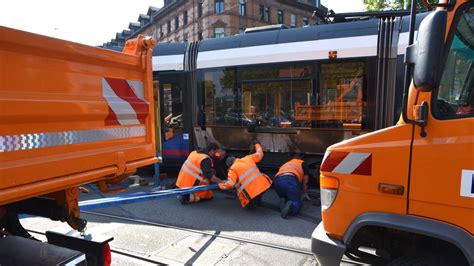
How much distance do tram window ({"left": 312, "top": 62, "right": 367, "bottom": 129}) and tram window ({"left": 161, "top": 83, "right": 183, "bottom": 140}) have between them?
9.40 ft

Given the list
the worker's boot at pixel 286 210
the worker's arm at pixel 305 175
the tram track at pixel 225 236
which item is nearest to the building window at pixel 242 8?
the worker's arm at pixel 305 175

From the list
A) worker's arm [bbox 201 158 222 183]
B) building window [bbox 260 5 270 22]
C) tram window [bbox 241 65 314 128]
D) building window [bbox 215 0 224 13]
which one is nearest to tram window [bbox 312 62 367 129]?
tram window [bbox 241 65 314 128]

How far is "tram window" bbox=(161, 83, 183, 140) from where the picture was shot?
24.1 feet

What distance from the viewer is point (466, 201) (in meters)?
1.90

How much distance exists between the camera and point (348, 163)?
7.75 ft

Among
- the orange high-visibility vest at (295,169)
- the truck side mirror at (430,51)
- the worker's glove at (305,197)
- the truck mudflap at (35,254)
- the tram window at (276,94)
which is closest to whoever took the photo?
the truck side mirror at (430,51)

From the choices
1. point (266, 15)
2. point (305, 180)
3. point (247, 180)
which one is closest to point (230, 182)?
point (247, 180)

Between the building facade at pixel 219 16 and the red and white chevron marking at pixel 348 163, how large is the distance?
2774 cm

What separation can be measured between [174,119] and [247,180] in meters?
2.84

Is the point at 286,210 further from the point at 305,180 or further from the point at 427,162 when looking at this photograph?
the point at 427,162

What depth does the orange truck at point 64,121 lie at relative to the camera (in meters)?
1.61

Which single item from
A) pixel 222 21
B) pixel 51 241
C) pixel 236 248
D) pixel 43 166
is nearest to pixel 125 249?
pixel 236 248

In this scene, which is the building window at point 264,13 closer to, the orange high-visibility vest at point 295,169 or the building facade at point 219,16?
→ the building facade at point 219,16

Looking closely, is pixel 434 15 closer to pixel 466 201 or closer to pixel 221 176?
pixel 466 201
